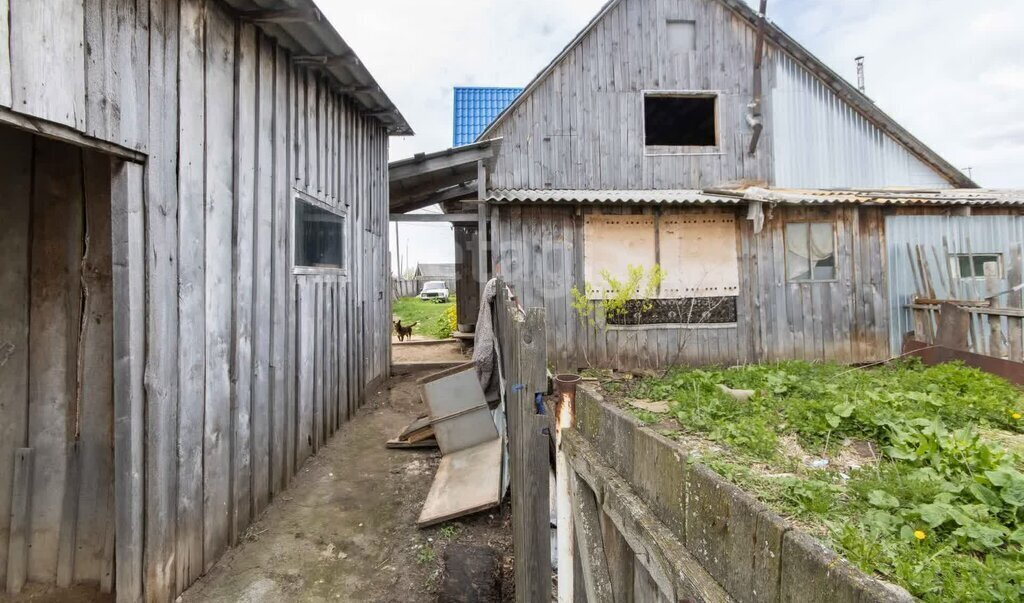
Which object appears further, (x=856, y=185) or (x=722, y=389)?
(x=856, y=185)

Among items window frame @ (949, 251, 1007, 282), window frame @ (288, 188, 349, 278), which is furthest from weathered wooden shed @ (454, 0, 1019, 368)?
window frame @ (288, 188, 349, 278)

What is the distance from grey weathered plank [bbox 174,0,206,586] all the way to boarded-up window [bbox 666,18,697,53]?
7.49 m

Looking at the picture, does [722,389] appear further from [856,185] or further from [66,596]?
[856,185]

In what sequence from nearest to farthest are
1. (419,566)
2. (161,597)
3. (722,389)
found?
(161,597)
(419,566)
(722,389)

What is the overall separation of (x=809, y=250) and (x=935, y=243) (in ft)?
6.72

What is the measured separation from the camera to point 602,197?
730 centimetres

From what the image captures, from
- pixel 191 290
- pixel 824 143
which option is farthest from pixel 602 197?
pixel 191 290

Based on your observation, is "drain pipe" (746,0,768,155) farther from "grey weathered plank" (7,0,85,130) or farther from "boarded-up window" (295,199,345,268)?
"grey weathered plank" (7,0,85,130)

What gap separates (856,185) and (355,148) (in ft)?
27.8

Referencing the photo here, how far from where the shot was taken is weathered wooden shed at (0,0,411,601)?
250cm

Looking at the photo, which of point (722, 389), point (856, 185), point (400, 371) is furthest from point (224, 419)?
point (856, 185)

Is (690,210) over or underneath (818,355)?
over

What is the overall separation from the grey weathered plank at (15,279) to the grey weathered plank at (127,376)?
0.81 meters

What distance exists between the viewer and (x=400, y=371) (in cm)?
838
